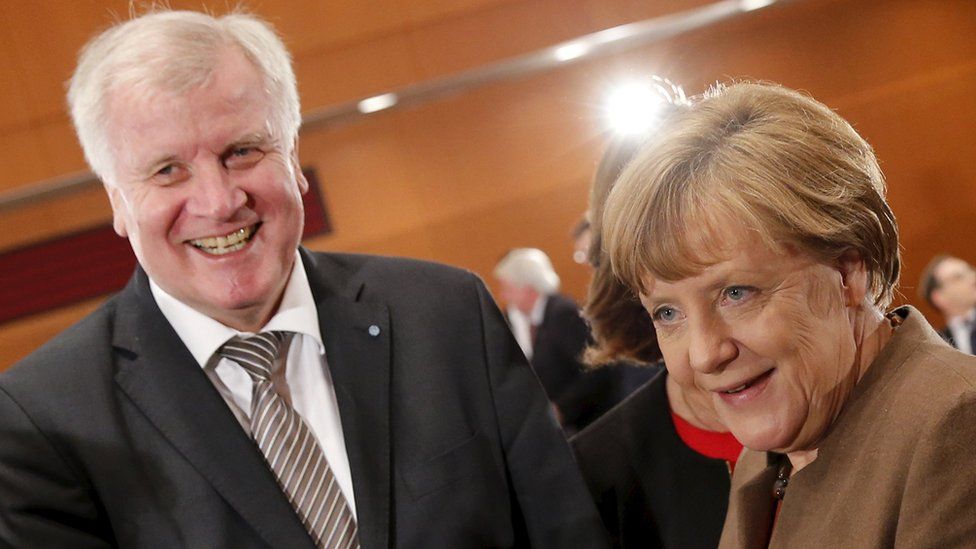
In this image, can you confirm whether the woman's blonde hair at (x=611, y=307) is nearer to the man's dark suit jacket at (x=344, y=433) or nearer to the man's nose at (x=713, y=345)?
the man's dark suit jacket at (x=344, y=433)

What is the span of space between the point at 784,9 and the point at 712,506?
541 cm

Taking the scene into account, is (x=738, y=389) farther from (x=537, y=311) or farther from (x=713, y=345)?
(x=537, y=311)

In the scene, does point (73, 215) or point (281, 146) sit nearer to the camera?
point (281, 146)

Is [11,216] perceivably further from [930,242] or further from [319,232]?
[930,242]

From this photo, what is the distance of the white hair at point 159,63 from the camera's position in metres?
1.60

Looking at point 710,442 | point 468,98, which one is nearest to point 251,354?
point 710,442

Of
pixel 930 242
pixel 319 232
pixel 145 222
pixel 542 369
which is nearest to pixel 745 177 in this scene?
pixel 145 222

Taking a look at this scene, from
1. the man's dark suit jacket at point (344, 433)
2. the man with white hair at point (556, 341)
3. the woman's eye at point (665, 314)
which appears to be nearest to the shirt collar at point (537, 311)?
the man with white hair at point (556, 341)

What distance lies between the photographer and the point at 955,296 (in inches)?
238

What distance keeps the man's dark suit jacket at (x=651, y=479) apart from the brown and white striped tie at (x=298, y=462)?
1.66ft

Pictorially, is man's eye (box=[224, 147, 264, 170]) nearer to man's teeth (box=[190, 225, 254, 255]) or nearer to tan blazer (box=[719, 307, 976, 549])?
man's teeth (box=[190, 225, 254, 255])

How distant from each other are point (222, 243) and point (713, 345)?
0.78 meters

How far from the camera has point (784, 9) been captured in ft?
21.7

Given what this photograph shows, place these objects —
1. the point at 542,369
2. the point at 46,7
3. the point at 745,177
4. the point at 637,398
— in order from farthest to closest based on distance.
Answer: the point at 46,7 < the point at 542,369 < the point at 637,398 < the point at 745,177
